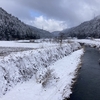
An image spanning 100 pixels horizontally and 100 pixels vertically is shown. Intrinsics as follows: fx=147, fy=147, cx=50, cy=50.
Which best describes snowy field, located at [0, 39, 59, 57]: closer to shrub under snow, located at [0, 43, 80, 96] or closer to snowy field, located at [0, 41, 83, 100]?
shrub under snow, located at [0, 43, 80, 96]

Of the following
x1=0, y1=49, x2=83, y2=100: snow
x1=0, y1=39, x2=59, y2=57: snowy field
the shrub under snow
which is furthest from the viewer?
x1=0, y1=39, x2=59, y2=57: snowy field

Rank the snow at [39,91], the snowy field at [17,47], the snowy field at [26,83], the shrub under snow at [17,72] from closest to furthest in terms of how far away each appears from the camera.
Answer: the snow at [39,91], the snowy field at [26,83], the shrub under snow at [17,72], the snowy field at [17,47]

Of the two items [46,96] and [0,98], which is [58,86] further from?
[0,98]

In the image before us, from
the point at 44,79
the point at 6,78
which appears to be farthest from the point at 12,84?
the point at 44,79

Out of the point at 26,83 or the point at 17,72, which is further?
the point at 17,72

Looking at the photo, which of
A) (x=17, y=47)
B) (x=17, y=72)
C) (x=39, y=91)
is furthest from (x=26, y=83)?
(x=17, y=47)

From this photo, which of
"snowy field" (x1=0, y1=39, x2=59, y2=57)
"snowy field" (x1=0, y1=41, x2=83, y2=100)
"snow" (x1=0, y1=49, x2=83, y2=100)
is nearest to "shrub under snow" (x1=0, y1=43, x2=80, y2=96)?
"snowy field" (x1=0, y1=41, x2=83, y2=100)

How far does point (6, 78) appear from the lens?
13023 mm

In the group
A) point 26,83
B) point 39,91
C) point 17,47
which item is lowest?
point 39,91

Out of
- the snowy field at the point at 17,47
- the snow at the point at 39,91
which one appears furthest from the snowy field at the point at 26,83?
the snowy field at the point at 17,47

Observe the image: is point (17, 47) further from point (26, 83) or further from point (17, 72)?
point (26, 83)

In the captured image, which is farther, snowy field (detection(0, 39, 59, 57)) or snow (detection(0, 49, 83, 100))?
snowy field (detection(0, 39, 59, 57))

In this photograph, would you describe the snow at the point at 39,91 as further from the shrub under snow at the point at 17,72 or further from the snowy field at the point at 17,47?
the snowy field at the point at 17,47

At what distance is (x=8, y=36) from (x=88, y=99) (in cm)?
8532
